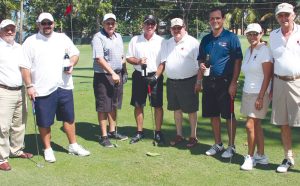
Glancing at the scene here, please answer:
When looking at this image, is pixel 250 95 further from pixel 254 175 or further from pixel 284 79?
pixel 254 175

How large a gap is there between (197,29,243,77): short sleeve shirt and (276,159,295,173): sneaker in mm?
1437

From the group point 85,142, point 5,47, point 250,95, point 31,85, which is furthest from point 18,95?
point 250,95

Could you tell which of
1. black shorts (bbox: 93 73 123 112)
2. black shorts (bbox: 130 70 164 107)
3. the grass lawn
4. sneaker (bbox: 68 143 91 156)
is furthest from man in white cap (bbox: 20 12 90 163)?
black shorts (bbox: 130 70 164 107)

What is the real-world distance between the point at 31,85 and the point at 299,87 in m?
3.50

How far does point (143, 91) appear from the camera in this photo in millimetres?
7500

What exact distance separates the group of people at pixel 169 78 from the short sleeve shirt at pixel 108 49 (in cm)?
2

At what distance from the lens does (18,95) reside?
6195 mm

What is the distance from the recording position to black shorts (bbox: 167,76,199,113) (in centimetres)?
702

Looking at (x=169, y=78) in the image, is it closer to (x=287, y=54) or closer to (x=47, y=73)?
(x=47, y=73)

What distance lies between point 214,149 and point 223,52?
146 cm

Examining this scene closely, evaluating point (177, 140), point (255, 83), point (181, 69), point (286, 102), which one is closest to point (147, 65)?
point (181, 69)

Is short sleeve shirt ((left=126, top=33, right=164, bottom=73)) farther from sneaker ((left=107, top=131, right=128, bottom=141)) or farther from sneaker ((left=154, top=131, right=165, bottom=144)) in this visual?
sneaker ((left=107, top=131, right=128, bottom=141))

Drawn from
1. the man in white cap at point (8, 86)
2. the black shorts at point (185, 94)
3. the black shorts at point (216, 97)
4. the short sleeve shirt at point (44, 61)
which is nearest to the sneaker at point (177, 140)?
the black shorts at point (185, 94)

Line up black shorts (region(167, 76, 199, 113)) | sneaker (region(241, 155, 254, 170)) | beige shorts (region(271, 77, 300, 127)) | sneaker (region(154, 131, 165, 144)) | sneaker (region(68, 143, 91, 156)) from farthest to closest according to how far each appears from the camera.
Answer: sneaker (region(154, 131, 165, 144)), black shorts (region(167, 76, 199, 113)), sneaker (region(68, 143, 91, 156)), sneaker (region(241, 155, 254, 170)), beige shorts (region(271, 77, 300, 127))
